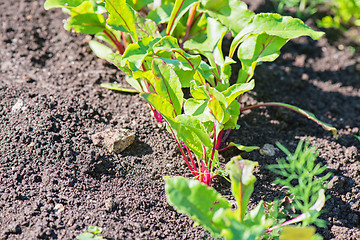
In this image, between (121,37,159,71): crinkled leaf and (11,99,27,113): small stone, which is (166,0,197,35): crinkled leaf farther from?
(11,99,27,113): small stone

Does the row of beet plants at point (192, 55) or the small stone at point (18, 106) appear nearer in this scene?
the row of beet plants at point (192, 55)

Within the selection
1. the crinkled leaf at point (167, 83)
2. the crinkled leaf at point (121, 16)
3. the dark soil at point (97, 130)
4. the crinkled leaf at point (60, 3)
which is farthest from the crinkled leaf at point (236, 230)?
the crinkled leaf at point (60, 3)

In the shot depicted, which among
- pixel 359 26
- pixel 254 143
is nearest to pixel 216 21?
pixel 254 143

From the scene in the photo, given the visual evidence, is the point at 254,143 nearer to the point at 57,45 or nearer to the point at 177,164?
the point at 177,164

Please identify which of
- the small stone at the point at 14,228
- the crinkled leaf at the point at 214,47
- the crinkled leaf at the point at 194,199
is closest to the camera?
the crinkled leaf at the point at 194,199

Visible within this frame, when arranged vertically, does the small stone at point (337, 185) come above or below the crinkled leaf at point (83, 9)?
below

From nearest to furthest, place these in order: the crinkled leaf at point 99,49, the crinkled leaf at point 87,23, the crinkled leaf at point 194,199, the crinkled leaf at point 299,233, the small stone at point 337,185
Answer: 1. the crinkled leaf at point 299,233
2. the crinkled leaf at point 194,199
3. the small stone at point 337,185
4. the crinkled leaf at point 87,23
5. the crinkled leaf at point 99,49

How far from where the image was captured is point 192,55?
2123 mm

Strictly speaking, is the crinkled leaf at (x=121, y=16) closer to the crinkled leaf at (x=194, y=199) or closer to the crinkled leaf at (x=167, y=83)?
the crinkled leaf at (x=167, y=83)

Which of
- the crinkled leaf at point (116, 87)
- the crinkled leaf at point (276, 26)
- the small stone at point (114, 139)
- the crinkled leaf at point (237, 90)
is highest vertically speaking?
the crinkled leaf at point (276, 26)

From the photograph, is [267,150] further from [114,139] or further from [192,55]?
[114,139]

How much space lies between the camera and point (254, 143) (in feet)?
7.23

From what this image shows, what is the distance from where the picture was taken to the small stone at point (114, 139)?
6.60ft

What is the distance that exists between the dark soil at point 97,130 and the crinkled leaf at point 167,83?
332 millimetres
